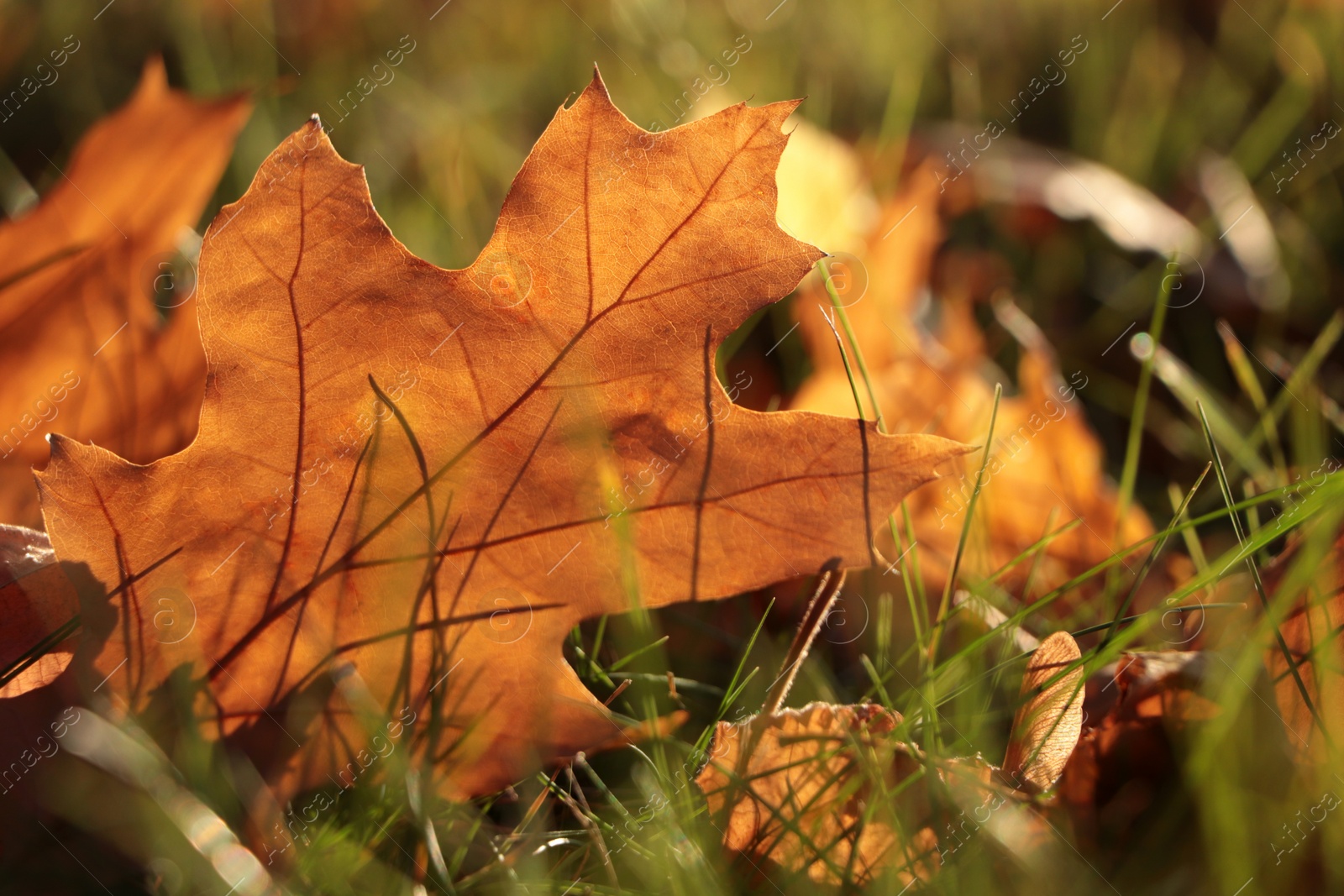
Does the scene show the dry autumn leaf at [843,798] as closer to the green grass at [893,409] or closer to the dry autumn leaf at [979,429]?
the green grass at [893,409]

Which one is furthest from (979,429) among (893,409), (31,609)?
(31,609)

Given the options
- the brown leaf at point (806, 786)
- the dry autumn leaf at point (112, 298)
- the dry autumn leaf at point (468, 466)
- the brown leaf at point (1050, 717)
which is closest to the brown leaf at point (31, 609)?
the dry autumn leaf at point (468, 466)

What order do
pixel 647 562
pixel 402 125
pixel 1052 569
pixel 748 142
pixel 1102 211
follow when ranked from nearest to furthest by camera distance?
pixel 748 142, pixel 647 562, pixel 1052 569, pixel 1102 211, pixel 402 125

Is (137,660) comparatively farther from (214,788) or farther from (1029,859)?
(1029,859)

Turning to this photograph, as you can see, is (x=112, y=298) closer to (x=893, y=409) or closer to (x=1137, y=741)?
(x=893, y=409)

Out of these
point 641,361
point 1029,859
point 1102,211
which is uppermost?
point 641,361

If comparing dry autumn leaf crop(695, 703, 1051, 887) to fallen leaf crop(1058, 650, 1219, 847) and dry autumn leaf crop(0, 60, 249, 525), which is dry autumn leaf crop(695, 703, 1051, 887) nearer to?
fallen leaf crop(1058, 650, 1219, 847)

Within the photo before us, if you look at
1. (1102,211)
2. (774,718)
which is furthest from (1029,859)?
(1102,211)
